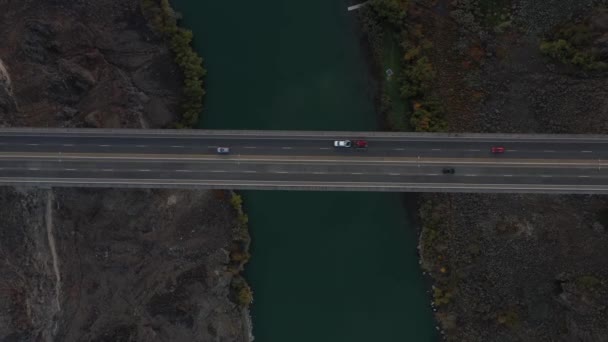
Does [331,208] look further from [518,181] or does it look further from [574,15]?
[574,15]

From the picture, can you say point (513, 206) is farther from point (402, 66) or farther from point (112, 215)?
point (112, 215)

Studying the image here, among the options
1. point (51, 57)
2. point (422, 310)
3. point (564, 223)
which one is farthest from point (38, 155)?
point (564, 223)

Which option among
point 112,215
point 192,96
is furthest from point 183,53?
point 112,215

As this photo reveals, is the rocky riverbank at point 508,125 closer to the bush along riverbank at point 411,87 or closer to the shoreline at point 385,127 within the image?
the bush along riverbank at point 411,87

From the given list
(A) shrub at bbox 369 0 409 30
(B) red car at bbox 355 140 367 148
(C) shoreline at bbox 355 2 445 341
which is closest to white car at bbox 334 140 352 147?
(B) red car at bbox 355 140 367 148

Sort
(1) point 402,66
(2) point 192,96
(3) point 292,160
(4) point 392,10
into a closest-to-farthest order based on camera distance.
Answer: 1. (3) point 292,160
2. (4) point 392,10
3. (2) point 192,96
4. (1) point 402,66

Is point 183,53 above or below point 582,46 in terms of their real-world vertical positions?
above

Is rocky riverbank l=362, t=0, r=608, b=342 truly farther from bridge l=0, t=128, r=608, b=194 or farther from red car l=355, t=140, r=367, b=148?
red car l=355, t=140, r=367, b=148
